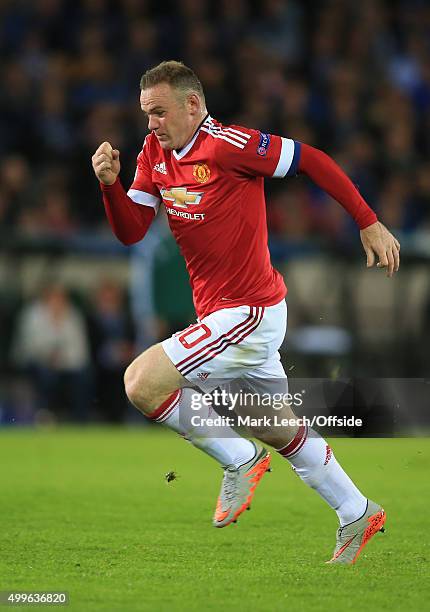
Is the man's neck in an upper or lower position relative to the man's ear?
lower

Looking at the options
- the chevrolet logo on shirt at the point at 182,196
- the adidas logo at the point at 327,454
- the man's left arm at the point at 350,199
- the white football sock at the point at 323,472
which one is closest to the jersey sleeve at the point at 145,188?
the chevrolet logo on shirt at the point at 182,196

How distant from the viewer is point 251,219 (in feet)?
21.3

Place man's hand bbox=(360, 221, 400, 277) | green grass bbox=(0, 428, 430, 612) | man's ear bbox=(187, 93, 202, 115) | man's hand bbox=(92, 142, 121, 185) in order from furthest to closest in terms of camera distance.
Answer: man's ear bbox=(187, 93, 202, 115)
man's hand bbox=(92, 142, 121, 185)
man's hand bbox=(360, 221, 400, 277)
green grass bbox=(0, 428, 430, 612)

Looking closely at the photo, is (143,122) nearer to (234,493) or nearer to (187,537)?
(187,537)

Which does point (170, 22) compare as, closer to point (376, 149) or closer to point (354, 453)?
point (376, 149)

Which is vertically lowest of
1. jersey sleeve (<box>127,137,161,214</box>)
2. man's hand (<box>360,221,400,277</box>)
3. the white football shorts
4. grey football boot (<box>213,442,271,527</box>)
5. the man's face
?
grey football boot (<box>213,442,271,527</box>)

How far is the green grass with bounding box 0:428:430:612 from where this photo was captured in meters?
5.42

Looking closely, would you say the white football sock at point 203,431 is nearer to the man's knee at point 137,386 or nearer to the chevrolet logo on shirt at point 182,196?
the man's knee at point 137,386

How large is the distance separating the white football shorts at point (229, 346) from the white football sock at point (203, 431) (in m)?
0.13

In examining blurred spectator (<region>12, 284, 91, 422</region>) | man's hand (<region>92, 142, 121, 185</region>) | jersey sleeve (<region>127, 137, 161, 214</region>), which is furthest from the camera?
blurred spectator (<region>12, 284, 91, 422</region>)

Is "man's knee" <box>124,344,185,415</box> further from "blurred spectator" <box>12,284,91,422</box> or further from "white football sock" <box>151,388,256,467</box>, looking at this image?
"blurred spectator" <box>12,284,91,422</box>

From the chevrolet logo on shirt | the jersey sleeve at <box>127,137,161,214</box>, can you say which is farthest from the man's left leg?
the jersey sleeve at <box>127,137,161,214</box>

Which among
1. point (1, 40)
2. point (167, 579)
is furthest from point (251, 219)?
point (1, 40)

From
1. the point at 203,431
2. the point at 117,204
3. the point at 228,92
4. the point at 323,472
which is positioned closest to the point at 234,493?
the point at 203,431
